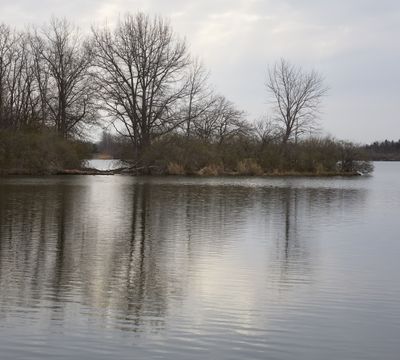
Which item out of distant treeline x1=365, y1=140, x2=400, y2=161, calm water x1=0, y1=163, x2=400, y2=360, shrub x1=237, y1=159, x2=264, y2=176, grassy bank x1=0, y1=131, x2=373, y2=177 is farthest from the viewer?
distant treeline x1=365, y1=140, x2=400, y2=161

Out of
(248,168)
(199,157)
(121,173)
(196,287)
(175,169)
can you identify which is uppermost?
(199,157)

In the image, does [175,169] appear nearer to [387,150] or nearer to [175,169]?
[175,169]

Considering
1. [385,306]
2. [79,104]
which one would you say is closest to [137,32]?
[79,104]

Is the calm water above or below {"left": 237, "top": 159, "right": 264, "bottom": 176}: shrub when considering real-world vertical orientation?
below

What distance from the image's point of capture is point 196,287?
9336 millimetres

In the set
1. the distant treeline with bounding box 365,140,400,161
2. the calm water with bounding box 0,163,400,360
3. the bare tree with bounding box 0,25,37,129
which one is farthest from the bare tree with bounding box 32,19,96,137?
the distant treeline with bounding box 365,140,400,161

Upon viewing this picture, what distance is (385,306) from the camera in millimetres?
8438

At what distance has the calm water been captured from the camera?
6.53 metres

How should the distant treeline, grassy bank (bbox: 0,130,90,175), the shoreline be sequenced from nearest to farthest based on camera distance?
the shoreline → grassy bank (bbox: 0,130,90,175) → the distant treeline

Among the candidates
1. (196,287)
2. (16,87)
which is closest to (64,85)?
(16,87)

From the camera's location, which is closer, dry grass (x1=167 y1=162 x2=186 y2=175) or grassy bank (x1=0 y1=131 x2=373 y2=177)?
grassy bank (x1=0 y1=131 x2=373 y2=177)

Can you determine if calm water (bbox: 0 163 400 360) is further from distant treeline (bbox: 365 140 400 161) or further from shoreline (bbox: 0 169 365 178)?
distant treeline (bbox: 365 140 400 161)

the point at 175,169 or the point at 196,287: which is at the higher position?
the point at 175,169

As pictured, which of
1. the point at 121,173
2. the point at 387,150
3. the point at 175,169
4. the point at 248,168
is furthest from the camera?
the point at 387,150
